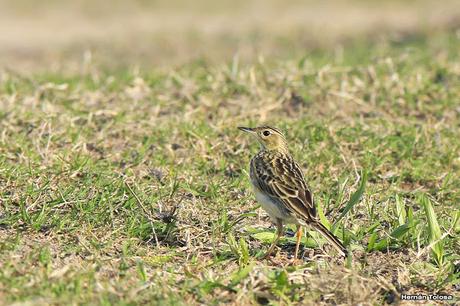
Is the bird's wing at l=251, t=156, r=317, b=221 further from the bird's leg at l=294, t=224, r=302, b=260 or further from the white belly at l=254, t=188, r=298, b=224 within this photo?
the bird's leg at l=294, t=224, r=302, b=260

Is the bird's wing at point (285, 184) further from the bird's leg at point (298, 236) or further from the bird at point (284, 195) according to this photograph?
the bird's leg at point (298, 236)

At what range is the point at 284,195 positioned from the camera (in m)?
5.74

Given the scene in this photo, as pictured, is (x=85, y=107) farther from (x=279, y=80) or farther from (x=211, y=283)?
(x=211, y=283)

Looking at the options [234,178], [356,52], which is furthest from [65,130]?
[356,52]

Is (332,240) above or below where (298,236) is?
above

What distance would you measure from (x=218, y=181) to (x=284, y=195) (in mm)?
1400

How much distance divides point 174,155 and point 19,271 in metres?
2.68

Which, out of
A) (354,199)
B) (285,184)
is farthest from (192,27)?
(285,184)

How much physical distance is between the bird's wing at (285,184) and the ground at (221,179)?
0.40m

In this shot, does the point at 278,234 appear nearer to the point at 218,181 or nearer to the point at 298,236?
the point at 298,236

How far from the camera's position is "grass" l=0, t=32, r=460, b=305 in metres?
5.29

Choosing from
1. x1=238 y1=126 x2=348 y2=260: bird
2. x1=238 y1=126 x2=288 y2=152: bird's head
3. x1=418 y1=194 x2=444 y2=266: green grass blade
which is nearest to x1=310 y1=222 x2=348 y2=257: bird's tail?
x1=238 y1=126 x2=348 y2=260: bird

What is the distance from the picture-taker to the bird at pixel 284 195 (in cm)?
561

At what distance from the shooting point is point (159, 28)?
1692 centimetres
